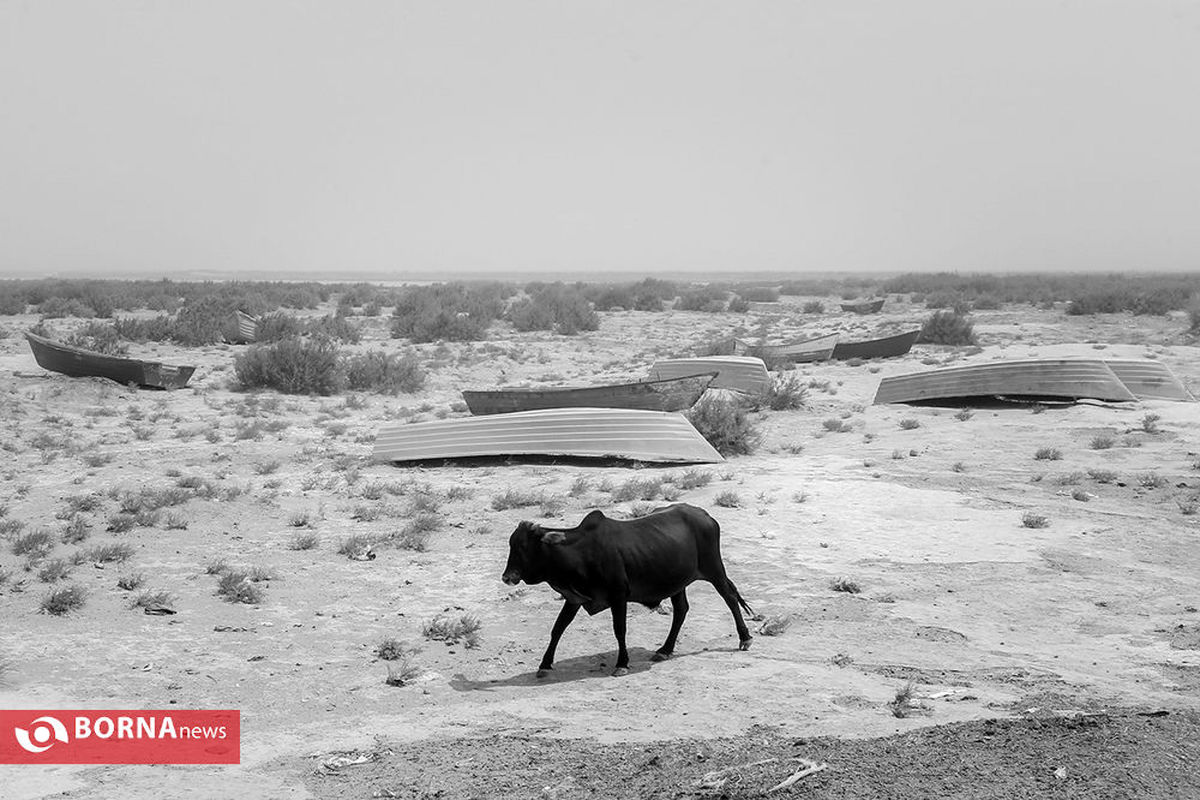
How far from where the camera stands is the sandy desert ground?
18.5 feet

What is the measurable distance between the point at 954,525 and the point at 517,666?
549cm

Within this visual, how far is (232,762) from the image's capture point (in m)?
5.56

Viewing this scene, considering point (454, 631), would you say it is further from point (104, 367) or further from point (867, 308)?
point (867, 308)

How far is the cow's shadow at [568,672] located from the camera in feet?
22.3

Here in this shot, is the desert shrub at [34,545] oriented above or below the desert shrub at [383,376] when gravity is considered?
above

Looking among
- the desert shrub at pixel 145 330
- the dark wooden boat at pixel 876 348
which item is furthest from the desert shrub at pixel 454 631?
the desert shrub at pixel 145 330

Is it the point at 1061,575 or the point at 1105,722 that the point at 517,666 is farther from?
the point at 1061,575

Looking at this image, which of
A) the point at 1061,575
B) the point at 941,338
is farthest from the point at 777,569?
the point at 941,338

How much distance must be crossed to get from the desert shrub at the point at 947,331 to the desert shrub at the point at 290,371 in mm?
16134

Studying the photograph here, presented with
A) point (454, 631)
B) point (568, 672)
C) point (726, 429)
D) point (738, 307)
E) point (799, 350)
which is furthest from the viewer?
point (738, 307)

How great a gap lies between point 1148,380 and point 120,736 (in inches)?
710

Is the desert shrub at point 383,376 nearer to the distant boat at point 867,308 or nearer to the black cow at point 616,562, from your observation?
the black cow at point 616,562

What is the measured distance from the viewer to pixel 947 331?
30.1 m

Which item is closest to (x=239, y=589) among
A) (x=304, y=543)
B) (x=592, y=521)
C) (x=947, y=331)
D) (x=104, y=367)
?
(x=304, y=543)
